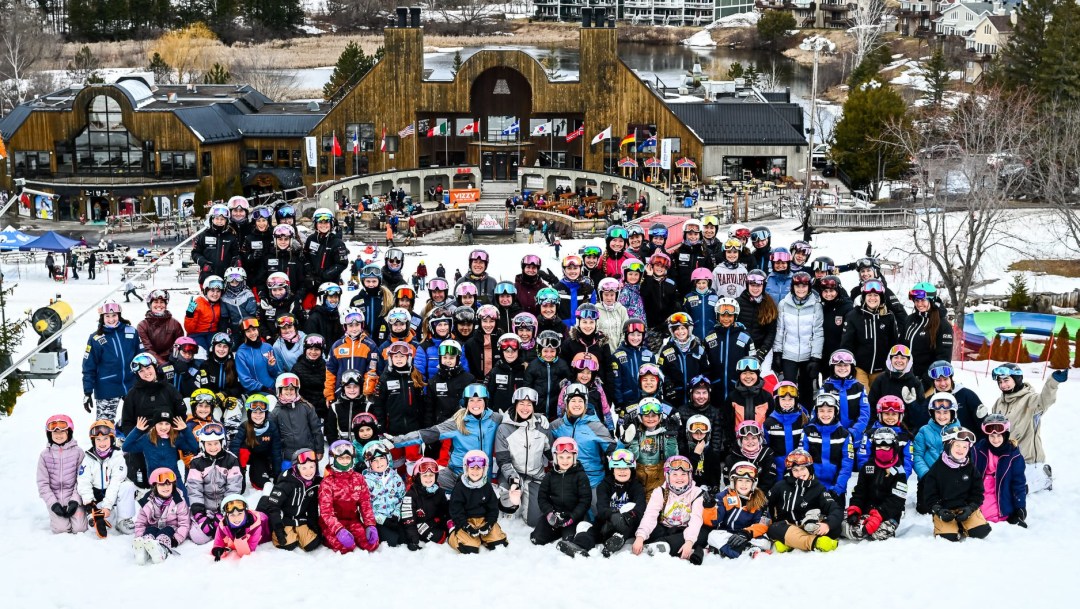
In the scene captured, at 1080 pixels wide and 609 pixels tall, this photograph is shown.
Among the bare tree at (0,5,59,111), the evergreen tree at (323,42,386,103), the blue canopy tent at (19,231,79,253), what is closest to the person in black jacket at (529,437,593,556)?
the blue canopy tent at (19,231,79,253)

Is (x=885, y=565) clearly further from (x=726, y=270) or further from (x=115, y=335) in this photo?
(x=115, y=335)

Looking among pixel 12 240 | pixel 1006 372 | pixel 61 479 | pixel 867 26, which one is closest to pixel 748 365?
pixel 1006 372

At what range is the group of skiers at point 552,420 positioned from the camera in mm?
12148

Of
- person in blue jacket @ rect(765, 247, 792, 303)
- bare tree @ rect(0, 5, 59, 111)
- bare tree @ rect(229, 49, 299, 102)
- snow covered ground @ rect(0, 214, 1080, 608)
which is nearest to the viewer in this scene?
snow covered ground @ rect(0, 214, 1080, 608)

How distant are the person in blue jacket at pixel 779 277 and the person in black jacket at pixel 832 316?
76cm

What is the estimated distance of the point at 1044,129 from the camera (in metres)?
42.4

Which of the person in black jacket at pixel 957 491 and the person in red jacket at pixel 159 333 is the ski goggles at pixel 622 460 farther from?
the person in red jacket at pixel 159 333

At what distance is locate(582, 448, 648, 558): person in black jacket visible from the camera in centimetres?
1211

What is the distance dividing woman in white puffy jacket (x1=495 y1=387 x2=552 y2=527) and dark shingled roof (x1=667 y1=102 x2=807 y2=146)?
39.7 metres

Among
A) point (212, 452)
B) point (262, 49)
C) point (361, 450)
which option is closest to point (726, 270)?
point (361, 450)

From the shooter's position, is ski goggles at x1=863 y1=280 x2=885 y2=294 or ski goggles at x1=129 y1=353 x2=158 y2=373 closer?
ski goggles at x1=129 y1=353 x2=158 y2=373

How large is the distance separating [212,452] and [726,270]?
6717 millimetres

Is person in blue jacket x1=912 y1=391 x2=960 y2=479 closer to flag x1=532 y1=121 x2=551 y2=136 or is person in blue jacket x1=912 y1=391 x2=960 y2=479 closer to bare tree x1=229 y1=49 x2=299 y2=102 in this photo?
flag x1=532 y1=121 x2=551 y2=136

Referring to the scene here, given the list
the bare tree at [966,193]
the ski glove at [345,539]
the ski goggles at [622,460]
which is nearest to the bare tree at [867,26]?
the bare tree at [966,193]
